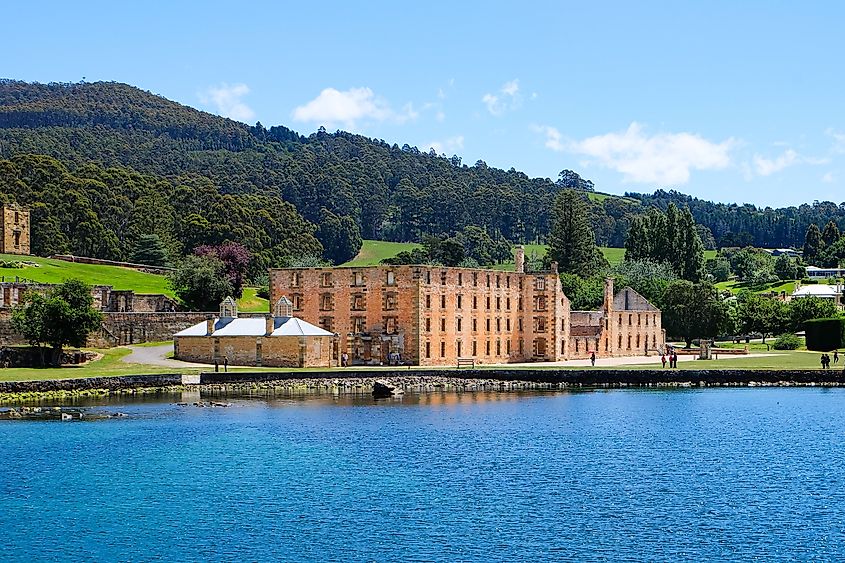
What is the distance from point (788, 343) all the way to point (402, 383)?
4950cm

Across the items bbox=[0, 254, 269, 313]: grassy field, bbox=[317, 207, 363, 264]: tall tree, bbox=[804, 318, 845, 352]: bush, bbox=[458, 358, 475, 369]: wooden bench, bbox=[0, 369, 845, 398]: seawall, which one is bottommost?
bbox=[0, 369, 845, 398]: seawall

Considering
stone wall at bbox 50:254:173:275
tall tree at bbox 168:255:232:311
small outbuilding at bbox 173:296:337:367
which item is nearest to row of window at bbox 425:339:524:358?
small outbuilding at bbox 173:296:337:367

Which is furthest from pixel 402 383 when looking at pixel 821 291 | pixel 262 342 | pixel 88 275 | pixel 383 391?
pixel 821 291

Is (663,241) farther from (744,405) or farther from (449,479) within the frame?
(449,479)

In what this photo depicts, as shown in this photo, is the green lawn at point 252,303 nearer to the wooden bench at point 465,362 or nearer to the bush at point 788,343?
the wooden bench at point 465,362

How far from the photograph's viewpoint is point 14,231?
131250 millimetres

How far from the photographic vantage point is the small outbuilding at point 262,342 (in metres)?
81.7

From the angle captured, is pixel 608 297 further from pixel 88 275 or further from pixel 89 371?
pixel 88 275

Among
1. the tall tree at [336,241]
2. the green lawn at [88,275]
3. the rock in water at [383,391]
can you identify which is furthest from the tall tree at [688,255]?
the rock in water at [383,391]

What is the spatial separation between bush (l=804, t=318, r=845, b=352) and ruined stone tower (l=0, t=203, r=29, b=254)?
82960mm

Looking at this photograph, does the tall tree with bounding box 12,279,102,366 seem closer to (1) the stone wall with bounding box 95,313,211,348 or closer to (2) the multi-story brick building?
(1) the stone wall with bounding box 95,313,211,348

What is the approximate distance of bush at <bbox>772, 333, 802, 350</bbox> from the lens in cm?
11100

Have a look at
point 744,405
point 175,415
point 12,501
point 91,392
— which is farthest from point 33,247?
point 12,501

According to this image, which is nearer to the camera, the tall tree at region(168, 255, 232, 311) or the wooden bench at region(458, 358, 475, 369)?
the wooden bench at region(458, 358, 475, 369)
